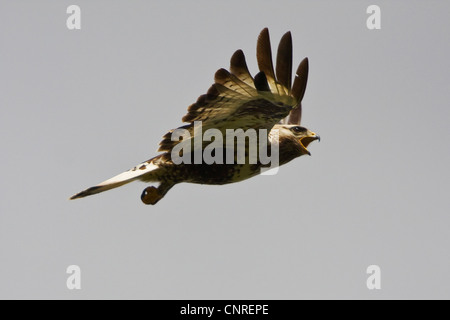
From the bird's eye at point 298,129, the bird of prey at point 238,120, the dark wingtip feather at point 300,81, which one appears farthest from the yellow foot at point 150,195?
the dark wingtip feather at point 300,81

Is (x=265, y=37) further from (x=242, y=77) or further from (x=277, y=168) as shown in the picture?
(x=277, y=168)

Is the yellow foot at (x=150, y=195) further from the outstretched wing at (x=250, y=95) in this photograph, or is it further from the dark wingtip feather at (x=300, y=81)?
the dark wingtip feather at (x=300, y=81)

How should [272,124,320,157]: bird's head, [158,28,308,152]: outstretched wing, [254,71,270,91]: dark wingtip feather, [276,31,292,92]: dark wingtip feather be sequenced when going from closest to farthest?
[254,71,270,91]: dark wingtip feather → [158,28,308,152]: outstretched wing → [276,31,292,92]: dark wingtip feather → [272,124,320,157]: bird's head

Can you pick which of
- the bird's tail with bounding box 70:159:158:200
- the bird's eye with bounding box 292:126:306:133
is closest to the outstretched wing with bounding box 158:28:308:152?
the bird's tail with bounding box 70:159:158:200

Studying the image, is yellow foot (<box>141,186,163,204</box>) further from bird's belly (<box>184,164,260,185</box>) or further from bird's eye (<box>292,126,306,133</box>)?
bird's eye (<box>292,126,306,133</box>)

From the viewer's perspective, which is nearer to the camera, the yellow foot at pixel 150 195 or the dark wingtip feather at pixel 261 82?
the dark wingtip feather at pixel 261 82

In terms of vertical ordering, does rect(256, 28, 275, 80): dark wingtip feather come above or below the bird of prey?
above

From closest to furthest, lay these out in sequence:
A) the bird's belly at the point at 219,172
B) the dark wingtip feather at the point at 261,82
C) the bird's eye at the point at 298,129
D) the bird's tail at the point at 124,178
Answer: the dark wingtip feather at the point at 261,82, the bird's tail at the point at 124,178, the bird's belly at the point at 219,172, the bird's eye at the point at 298,129

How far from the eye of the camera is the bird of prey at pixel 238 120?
→ 6.90 meters

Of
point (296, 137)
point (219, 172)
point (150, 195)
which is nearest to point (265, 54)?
point (296, 137)

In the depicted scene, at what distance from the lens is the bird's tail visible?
7387mm

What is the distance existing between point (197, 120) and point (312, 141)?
1657mm

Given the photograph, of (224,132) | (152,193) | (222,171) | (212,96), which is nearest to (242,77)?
(212,96)

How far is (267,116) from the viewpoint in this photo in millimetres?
7383
